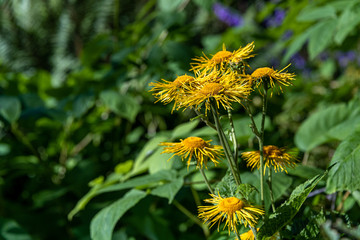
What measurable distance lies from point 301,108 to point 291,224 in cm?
129

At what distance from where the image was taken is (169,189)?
30.0 inches

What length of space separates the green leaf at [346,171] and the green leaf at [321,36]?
0.55m

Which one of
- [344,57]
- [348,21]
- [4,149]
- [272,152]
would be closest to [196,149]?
[272,152]

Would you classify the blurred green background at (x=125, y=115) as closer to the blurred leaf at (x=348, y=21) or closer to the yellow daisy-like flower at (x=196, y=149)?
the blurred leaf at (x=348, y=21)

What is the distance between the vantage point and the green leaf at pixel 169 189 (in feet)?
2.44

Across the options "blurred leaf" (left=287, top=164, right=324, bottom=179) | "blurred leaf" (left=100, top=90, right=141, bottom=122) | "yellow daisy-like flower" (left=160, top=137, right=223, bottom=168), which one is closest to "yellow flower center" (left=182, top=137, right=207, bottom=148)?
"yellow daisy-like flower" (left=160, top=137, right=223, bottom=168)

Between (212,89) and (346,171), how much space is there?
304 mm

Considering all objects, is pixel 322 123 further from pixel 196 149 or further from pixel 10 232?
pixel 10 232

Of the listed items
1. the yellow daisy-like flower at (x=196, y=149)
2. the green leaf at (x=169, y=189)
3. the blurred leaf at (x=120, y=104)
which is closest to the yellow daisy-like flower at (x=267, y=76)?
the yellow daisy-like flower at (x=196, y=149)

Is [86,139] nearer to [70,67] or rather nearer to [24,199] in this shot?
[24,199]

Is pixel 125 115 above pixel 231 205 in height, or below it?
below

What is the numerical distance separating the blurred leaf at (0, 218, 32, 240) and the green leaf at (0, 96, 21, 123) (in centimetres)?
30

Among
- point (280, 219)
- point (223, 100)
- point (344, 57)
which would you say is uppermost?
point (223, 100)

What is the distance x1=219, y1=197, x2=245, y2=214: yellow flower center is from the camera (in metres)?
0.48
